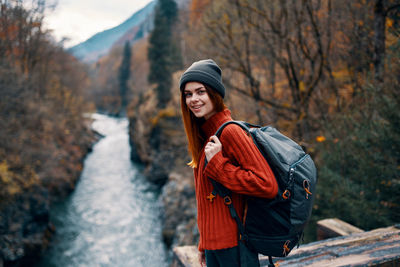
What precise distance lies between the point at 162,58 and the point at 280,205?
25099 millimetres

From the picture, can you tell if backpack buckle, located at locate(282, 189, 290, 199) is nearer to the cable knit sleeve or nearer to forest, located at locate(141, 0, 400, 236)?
the cable knit sleeve

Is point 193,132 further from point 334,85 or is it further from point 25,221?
point 25,221

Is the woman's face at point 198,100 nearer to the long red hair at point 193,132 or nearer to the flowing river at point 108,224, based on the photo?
the long red hair at point 193,132

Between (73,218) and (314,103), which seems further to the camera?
(73,218)

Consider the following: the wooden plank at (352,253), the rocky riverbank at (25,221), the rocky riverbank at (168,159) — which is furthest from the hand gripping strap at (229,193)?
the rocky riverbank at (168,159)

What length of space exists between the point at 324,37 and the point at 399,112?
175 inches

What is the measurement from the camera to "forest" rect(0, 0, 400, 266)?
13.2 feet

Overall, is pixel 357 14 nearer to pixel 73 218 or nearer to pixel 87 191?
pixel 73 218

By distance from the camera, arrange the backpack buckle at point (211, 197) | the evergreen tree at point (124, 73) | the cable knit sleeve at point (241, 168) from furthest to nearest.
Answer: the evergreen tree at point (124, 73)
the backpack buckle at point (211, 197)
the cable knit sleeve at point (241, 168)

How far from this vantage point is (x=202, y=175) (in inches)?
63.2

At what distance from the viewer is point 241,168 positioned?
4.59 ft

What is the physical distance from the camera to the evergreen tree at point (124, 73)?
51656mm

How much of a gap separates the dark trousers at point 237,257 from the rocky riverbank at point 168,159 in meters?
10.2

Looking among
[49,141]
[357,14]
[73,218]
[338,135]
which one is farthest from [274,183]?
[49,141]
